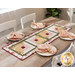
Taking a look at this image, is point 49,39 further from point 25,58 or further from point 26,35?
point 25,58

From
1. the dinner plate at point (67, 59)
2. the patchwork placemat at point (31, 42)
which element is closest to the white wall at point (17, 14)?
the patchwork placemat at point (31, 42)

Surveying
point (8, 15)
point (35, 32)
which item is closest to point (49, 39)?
point (35, 32)

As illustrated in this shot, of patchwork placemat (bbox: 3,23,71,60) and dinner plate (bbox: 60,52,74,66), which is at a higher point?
dinner plate (bbox: 60,52,74,66)

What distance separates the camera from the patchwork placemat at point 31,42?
1.36 m

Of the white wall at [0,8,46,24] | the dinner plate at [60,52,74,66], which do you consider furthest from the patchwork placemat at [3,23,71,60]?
the white wall at [0,8,46,24]

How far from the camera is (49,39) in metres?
1.63

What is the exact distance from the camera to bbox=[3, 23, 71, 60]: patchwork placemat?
136 cm

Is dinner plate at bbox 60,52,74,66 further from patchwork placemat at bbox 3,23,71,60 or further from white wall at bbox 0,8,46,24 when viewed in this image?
white wall at bbox 0,8,46,24

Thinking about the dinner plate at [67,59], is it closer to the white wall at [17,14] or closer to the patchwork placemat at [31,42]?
the patchwork placemat at [31,42]

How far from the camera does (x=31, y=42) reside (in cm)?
158

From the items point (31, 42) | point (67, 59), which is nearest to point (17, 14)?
point (31, 42)

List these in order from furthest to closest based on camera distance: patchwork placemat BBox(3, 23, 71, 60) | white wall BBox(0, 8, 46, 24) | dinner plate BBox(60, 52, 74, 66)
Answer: white wall BBox(0, 8, 46, 24) → patchwork placemat BBox(3, 23, 71, 60) → dinner plate BBox(60, 52, 74, 66)

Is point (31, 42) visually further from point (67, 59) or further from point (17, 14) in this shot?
point (17, 14)
